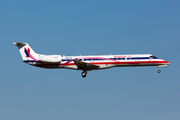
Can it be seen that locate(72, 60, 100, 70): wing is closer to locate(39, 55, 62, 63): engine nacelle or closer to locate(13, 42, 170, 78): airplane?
locate(13, 42, 170, 78): airplane

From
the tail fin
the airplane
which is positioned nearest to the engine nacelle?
the airplane

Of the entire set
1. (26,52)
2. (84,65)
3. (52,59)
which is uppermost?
(26,52)

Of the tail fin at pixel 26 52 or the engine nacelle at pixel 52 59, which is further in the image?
the tail fin at pixel 26 52

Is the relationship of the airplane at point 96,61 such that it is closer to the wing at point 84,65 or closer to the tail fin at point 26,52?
the wing at point 84,65

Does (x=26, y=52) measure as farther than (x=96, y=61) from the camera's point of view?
Yes

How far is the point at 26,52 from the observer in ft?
142

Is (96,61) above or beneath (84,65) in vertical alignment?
above

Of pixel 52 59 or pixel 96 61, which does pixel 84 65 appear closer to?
pixel 96 61

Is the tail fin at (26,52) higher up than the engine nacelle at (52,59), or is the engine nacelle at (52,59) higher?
the tail fin at (26,52)

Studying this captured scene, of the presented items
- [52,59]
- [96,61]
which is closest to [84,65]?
[96,61]

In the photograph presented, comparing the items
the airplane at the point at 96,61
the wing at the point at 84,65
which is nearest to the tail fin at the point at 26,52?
the airplane at the point at 96,61

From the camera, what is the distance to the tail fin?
4303 centimetres

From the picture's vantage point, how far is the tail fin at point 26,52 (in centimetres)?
4303

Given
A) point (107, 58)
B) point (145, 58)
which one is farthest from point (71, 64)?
point (145, 58)
